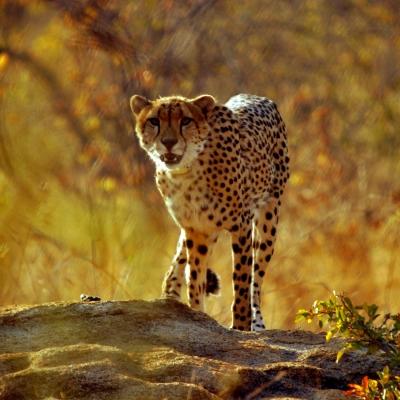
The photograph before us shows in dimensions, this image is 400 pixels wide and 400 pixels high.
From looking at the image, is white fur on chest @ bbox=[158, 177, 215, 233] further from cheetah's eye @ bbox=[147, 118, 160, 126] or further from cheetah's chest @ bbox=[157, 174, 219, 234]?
cheetah's eye @ bbox=[147, 118, 160, 126]

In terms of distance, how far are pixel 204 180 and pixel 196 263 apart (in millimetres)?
392

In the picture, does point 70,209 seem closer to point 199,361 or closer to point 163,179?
point 163,179

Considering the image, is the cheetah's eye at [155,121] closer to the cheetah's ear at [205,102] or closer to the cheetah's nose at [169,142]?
the cheetah's nose at [169,142]

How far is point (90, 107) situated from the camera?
11.0m

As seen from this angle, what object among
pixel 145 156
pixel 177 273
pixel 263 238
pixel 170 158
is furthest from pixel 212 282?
pixel 145 156

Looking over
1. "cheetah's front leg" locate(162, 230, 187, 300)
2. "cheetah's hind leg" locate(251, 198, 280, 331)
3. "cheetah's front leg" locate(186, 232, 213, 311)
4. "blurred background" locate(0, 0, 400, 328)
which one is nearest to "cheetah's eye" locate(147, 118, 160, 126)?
"cheetah's front leg" locate(186, 232, 213, 311)

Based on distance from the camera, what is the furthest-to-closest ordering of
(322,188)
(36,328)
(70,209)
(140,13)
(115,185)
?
(140,13) → (322,188) → (115,185) → (70,209) → (36,328)

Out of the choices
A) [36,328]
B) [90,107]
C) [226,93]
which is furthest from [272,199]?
[226,93]

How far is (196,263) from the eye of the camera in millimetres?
6105

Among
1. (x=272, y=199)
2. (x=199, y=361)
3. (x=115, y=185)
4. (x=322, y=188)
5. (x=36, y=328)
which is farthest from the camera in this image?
(x=322, y=188)

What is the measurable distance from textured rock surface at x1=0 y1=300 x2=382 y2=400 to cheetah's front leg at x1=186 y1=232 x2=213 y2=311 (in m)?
1.47

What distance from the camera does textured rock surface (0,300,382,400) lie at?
3555mm

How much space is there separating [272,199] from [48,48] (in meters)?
5.65

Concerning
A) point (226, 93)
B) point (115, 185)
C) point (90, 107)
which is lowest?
point (115, 185)
